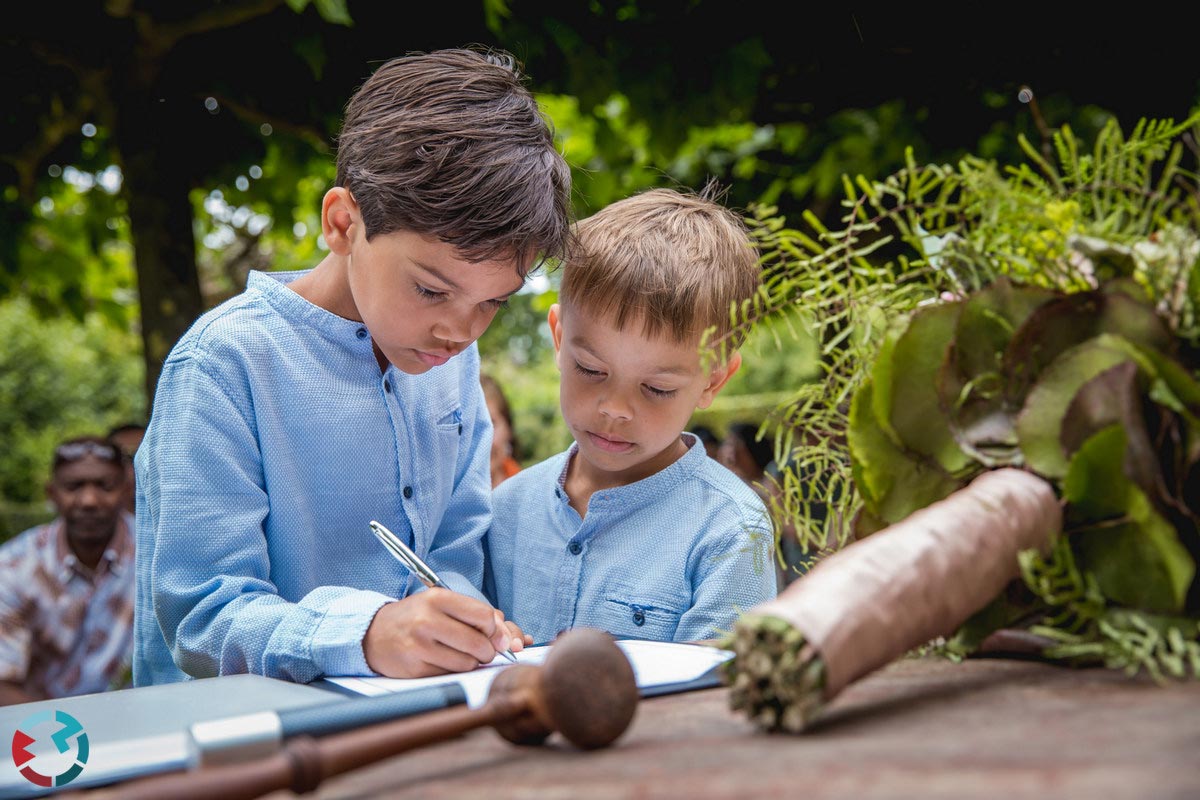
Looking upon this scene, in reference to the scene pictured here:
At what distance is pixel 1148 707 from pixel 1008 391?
12.0 inches

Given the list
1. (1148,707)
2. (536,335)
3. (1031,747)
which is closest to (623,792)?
(1031,747)

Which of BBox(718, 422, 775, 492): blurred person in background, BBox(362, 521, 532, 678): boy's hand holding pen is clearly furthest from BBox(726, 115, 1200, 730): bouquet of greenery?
BBox(718, 422, 775, 492): blurred person in background

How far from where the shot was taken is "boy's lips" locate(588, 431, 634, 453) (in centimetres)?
176

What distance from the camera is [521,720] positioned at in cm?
80

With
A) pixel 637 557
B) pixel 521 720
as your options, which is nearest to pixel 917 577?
pixel 521 720

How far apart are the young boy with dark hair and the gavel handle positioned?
1.57ft

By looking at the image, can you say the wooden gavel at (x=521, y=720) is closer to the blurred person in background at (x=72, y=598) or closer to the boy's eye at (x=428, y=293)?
the boy's eye at (x=428, y=293)

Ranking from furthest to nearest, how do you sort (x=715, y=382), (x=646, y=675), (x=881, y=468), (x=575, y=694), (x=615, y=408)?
1. (x=715, y=382)
2. (x=615, y=408)
3. (x=646, y=675)
4. (x=881, y=468)
5. (x=575, y=694)

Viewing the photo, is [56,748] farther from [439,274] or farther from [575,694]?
[439,274]

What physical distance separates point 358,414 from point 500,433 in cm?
375

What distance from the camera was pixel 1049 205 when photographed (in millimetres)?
1028

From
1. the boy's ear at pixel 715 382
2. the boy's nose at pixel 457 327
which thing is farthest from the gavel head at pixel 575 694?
the boy's ear at pixel 715 382

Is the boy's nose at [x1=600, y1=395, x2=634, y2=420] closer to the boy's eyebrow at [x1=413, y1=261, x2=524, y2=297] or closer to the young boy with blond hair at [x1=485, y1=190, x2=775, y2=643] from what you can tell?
the young boy with blond hair at [x1=485, y1=190, x2=775, y2=643]

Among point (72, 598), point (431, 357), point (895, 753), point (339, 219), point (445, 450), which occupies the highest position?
point (339, 219)
